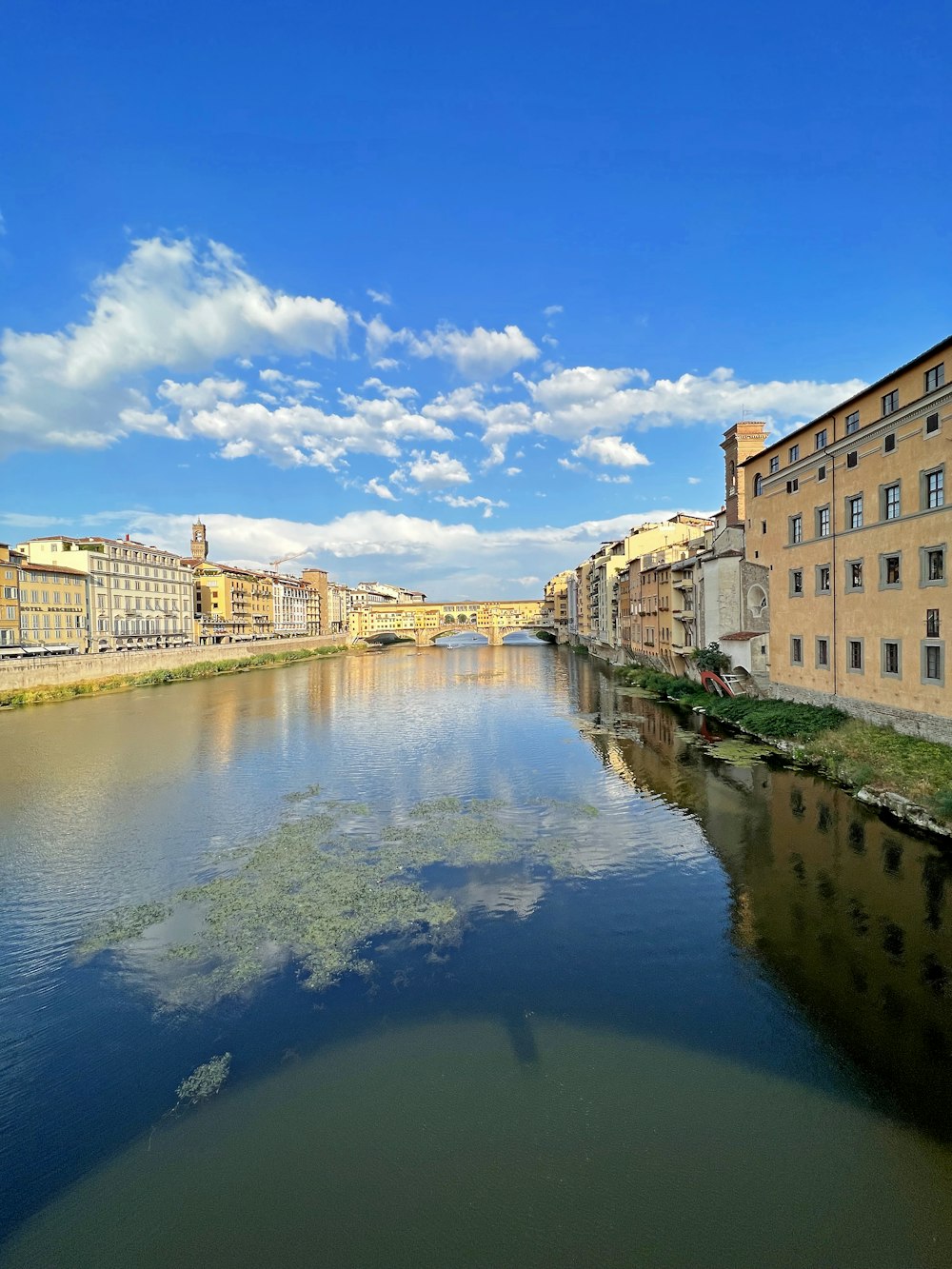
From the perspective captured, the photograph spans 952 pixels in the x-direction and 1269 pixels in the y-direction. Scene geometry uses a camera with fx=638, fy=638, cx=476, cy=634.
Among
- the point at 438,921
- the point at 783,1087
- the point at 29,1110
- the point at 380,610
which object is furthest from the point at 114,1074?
the point at 380,610

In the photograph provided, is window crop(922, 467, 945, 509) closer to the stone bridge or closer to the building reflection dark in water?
the building reflection dark in water

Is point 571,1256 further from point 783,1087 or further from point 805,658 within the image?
point 805,658

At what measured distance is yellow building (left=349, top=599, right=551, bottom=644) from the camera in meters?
129

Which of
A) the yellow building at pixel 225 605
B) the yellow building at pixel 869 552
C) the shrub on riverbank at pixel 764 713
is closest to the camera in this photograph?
the yellow building at pixel 869 552

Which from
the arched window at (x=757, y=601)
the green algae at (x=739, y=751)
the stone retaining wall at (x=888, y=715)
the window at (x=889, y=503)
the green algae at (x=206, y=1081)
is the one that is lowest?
the green algae at (x=206, y=1081)

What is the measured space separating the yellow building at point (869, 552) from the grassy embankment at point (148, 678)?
47918mm

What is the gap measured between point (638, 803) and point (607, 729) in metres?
13.1

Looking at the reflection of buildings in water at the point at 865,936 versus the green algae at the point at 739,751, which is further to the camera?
the green algae at the point at 739,751

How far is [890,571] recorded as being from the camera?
2180 cm

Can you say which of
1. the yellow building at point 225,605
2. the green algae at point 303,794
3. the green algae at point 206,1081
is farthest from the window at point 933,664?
the yellow building at point 225,605

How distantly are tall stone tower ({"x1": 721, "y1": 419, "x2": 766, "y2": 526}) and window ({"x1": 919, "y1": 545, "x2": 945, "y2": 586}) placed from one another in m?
20.0

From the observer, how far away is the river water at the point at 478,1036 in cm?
634

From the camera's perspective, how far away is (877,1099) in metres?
7.69

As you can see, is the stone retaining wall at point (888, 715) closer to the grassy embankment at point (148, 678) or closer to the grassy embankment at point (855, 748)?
the grassy embankment at point (855, 748)
